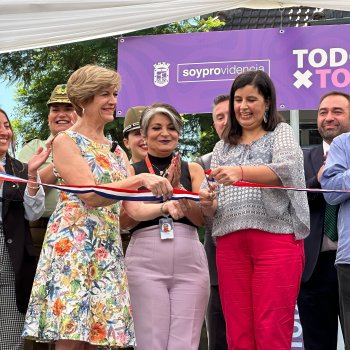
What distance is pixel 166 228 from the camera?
17.1 feet

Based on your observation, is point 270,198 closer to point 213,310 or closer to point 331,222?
point 331,222

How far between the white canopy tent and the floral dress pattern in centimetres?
182

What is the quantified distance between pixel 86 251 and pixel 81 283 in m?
0.19

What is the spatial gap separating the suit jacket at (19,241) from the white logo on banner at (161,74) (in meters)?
2.07

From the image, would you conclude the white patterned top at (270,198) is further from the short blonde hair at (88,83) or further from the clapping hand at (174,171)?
the short blonde hair at (88,83)

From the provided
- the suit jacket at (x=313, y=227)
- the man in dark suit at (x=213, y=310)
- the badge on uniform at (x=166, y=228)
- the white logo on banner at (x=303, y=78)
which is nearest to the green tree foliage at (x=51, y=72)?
the white logo on banner at (x=303, y=78)

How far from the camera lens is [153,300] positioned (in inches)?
200

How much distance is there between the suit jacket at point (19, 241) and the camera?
554cm

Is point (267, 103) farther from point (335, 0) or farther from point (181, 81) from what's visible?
point (181, 81)

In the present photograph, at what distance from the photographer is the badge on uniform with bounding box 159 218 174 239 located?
5.20 m

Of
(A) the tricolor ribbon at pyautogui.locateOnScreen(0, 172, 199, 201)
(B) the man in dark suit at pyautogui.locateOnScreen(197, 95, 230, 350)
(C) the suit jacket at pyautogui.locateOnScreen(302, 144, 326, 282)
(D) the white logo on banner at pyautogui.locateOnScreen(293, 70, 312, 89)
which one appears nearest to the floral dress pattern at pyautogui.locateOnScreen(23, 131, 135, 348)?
(A) the tricolor ribbon at pyautogui.locateOnScreen(0, 172, 199, 201)

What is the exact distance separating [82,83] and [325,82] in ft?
8.59

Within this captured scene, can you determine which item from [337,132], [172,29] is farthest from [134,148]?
[172,29]

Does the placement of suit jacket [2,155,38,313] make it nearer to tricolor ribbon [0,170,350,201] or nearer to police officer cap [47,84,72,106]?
tricolor ribbon [0,170,350,201]
